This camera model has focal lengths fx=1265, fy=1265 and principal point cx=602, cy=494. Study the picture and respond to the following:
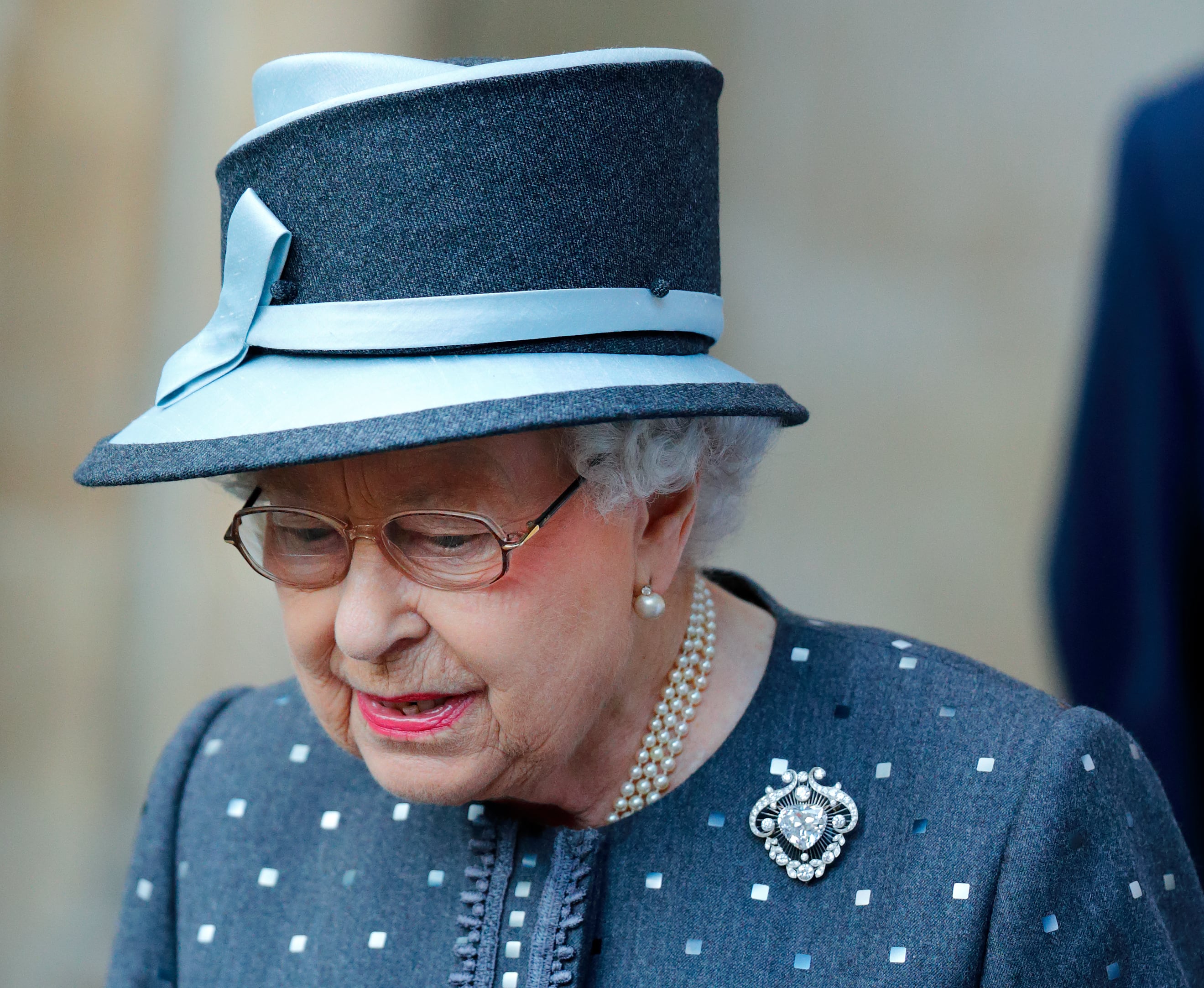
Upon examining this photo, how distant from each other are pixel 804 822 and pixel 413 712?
1.79ft

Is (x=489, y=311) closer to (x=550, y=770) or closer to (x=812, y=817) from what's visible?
(x=550, y=770)

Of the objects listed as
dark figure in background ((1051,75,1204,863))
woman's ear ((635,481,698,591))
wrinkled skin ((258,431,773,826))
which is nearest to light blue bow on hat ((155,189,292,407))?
wrinkled skin ((258,431,773,826))

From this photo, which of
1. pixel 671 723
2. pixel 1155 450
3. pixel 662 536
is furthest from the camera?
pixel 1155 450

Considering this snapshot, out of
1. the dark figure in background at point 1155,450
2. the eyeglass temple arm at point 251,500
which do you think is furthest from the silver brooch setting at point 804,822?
the dark figure in background at point 1155,450

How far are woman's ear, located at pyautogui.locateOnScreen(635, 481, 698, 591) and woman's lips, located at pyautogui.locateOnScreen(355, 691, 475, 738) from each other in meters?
0.29

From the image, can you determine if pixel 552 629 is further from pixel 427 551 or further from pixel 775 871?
pixel 775 871

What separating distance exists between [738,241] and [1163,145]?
4.29 feet

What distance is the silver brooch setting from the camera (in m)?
1.67

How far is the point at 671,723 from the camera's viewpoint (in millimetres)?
1815

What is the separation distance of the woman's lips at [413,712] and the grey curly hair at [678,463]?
30 cm

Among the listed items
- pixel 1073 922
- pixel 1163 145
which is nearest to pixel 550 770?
pixel 1073 922

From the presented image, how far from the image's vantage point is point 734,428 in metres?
1.75

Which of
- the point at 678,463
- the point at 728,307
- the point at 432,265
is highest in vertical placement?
the point at 432,265

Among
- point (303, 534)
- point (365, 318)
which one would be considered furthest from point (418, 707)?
point (365, 318)
